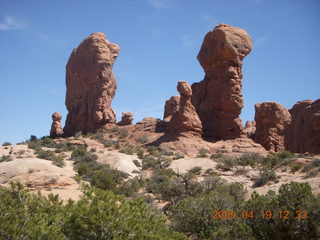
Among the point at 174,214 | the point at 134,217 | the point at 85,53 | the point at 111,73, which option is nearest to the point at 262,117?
the point at 111,73

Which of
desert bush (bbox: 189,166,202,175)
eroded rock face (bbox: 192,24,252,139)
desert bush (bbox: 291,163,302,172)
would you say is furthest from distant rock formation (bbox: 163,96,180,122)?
desert bush (bbox: 291,163,302,172)

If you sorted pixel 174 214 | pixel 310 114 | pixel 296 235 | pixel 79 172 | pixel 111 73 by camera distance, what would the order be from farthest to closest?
pixel 111 73, pixel 310 114, pixel 79 172, pixel 174 214, pixel 296 235

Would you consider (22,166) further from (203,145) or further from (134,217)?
(203,145)

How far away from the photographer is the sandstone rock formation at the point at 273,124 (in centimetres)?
3769

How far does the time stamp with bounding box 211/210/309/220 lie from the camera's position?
965 cm

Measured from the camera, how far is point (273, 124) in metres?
37.9

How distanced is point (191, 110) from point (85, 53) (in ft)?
63.5

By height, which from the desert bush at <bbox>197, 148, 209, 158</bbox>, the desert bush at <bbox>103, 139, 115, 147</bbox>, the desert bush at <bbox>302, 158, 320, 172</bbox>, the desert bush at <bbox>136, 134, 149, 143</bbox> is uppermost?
the desert bush at <bbox>136, 134, 149, 143</bbox>

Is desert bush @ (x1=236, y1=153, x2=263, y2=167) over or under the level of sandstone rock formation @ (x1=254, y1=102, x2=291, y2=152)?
under

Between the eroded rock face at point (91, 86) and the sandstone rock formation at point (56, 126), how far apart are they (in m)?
1.00

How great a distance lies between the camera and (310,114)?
148 ft

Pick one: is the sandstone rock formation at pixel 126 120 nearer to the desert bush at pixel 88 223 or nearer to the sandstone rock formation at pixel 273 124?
the sandstone rock formation at pixel 273 124

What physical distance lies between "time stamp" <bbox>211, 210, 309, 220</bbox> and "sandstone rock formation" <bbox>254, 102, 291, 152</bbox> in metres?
27.8

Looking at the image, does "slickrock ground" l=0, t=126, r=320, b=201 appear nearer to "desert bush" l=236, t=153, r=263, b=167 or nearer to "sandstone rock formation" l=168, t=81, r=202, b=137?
"desert bush" l=236, t=153, r=263, b=167
